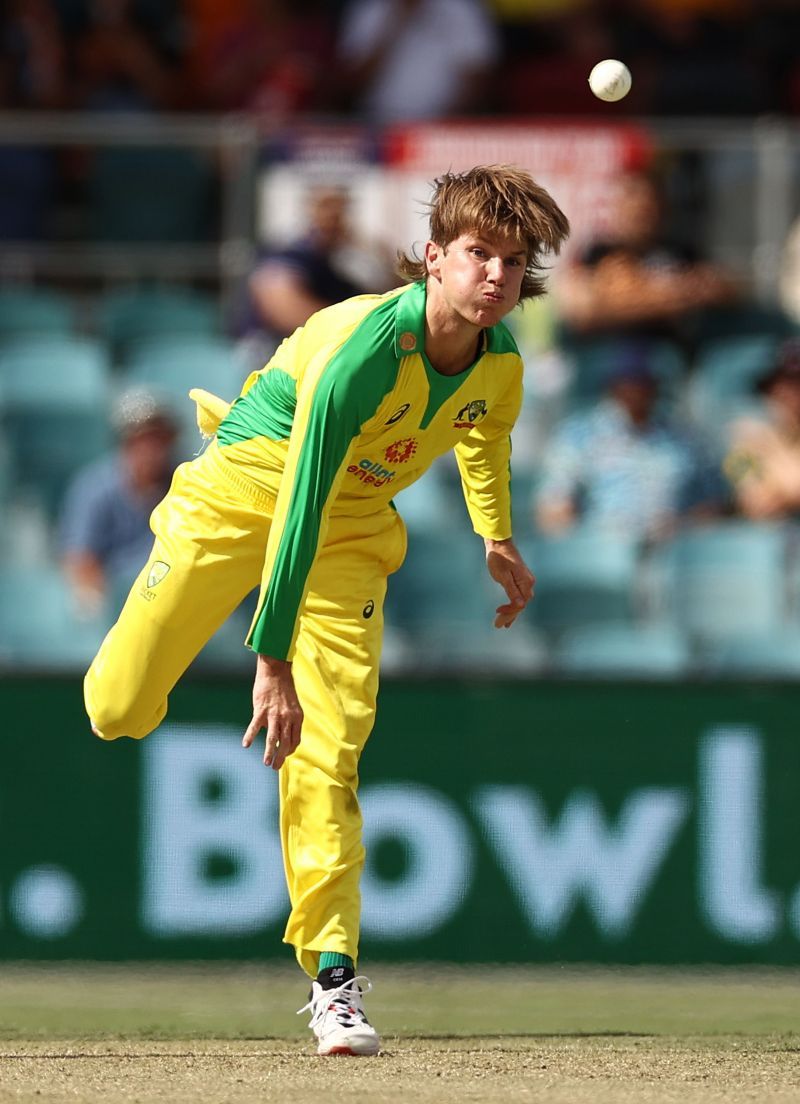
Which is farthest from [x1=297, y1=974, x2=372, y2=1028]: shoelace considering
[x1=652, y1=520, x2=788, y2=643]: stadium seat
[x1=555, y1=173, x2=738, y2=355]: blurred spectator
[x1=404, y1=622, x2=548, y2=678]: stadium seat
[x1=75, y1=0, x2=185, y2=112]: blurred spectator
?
[x1=75, y1=0, x2=185, y2=112]: blurred spectator

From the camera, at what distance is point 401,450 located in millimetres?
4930

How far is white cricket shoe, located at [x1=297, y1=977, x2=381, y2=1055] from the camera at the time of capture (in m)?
4.86

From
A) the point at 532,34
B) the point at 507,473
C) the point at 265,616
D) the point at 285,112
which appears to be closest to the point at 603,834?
the point at 507,473

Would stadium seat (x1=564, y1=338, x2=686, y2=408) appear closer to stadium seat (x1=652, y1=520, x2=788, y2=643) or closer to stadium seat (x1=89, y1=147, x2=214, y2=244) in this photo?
stadium seat (x1=652, y1=520, x2=788, y2=643)

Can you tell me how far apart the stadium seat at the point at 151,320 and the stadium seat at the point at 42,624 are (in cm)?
193

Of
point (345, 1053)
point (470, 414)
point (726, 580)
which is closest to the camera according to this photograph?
point (345, 1053)

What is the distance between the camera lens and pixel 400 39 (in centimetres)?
1048

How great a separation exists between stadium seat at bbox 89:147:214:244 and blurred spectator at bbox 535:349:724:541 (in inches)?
89.1

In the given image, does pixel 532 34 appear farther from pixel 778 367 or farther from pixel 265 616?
pixel 265 616

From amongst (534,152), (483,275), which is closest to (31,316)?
(534,152)

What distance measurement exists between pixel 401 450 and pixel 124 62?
6274 millimetres

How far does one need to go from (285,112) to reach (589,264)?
191 cm

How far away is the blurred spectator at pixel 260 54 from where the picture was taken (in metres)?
10.4

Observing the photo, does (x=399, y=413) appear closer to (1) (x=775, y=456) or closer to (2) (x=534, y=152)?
(1) (x=775, y=456)
